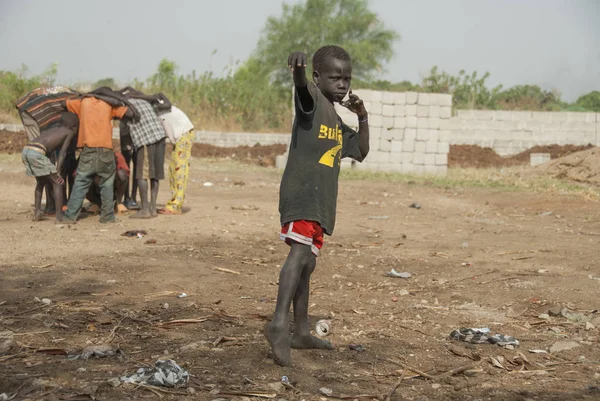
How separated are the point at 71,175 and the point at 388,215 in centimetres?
428

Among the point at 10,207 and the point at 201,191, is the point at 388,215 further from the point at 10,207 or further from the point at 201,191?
the point at 10,207

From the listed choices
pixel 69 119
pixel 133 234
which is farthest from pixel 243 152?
pixel 133 234

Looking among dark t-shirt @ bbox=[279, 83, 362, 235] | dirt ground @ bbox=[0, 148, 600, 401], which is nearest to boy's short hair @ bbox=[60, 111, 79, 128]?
dirt ground @ bbox=[0, 148, 600, 401]

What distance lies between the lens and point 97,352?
3.83 m

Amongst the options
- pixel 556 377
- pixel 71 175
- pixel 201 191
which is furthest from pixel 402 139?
pixel 556 377

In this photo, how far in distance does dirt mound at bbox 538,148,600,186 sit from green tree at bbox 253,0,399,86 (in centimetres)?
1967

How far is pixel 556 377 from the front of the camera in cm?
379

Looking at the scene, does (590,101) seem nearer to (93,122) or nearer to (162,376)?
(93,122)

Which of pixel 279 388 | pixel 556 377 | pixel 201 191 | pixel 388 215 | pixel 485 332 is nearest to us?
pixel 279 388

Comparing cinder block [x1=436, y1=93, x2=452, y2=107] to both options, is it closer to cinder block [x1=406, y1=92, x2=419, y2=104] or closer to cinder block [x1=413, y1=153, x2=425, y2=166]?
cinder block [x1=406, y1=92, x2=419, y2=104]

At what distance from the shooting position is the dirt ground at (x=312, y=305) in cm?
358

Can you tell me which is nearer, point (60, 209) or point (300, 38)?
point (60, 209)

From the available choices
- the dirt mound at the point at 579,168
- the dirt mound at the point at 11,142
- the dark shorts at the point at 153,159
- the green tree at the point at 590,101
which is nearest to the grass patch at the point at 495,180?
the dirt mound at the point at 579,168

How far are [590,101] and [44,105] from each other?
3845 centimetres
